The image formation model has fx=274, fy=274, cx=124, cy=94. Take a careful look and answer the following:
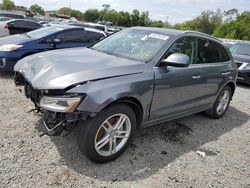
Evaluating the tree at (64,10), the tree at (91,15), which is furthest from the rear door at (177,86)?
the tree at (64,10)

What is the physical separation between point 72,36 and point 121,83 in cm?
510

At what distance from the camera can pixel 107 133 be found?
3.40 m

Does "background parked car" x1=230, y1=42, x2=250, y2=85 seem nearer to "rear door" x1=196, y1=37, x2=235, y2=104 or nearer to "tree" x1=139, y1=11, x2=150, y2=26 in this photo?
"rear door" x1=196, y1=37, x2=235, y2=104

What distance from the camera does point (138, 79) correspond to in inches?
137

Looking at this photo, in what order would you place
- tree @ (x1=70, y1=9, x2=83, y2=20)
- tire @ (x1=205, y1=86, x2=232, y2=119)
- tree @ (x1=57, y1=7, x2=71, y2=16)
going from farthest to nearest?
tree @ (x1=57, y1=7, x2=71, y2=16)
tree @ (x1=70, y1=9, x2=83, y2=20)
tire @ (x1=205, y1=86, x2=232, y2=119)

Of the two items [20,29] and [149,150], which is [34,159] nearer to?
[149,150]

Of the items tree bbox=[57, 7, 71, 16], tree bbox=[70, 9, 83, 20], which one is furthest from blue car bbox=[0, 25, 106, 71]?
tree bbox=[57, 7, 71, 16]

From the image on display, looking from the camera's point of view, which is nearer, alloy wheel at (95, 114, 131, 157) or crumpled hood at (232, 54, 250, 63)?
alloy wheel at (95, 114, 131, 157)

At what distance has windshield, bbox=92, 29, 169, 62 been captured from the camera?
12.9 ft

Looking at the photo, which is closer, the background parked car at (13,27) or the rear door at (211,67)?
the rear door at (211,67)

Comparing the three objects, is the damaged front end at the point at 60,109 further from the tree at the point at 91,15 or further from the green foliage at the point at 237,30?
the tree at the point at 91,15

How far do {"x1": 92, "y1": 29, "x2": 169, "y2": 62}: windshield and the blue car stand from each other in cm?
273

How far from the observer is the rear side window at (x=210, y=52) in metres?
4.68

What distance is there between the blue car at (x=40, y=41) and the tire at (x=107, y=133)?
4051 millimetres
